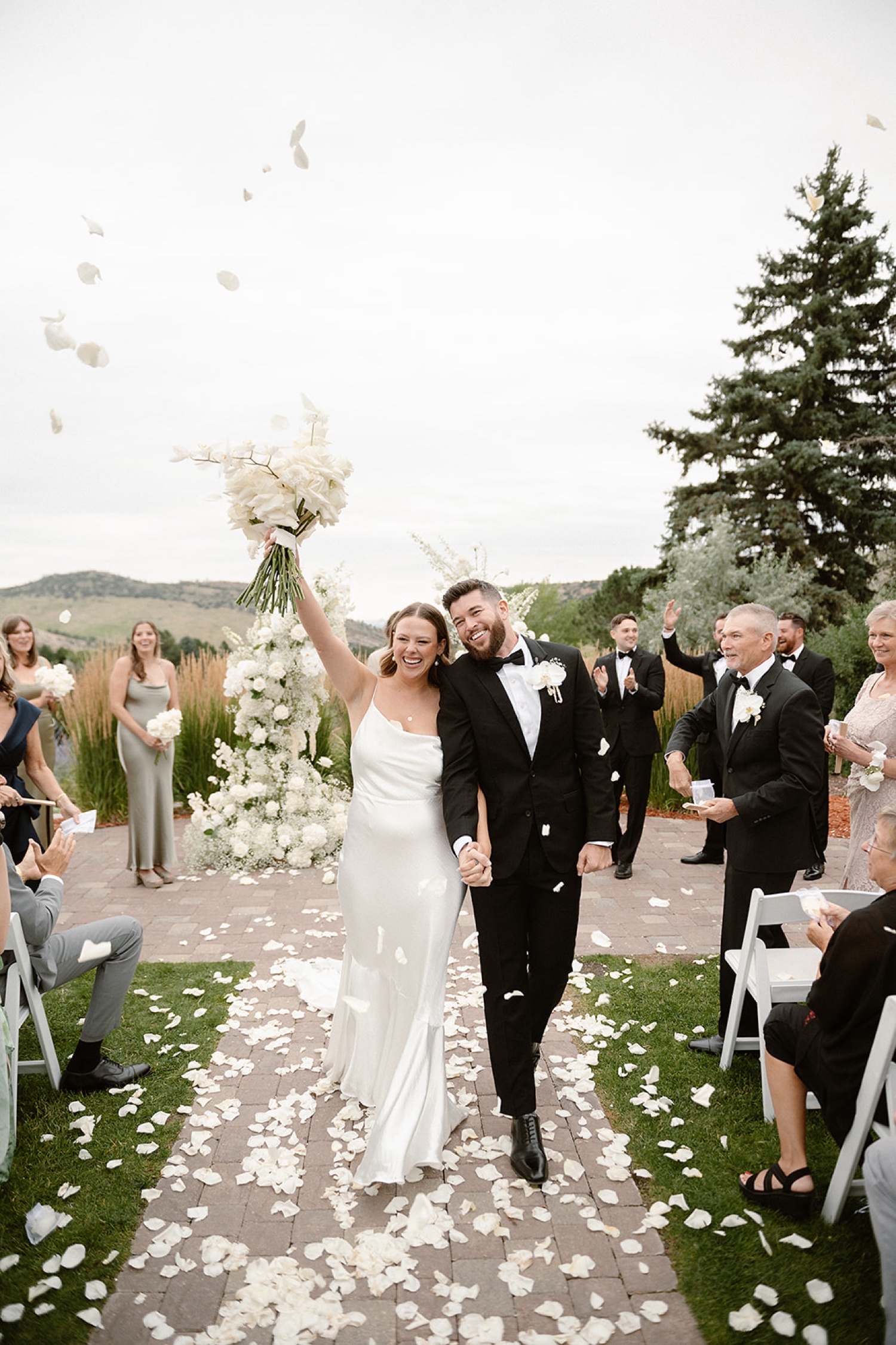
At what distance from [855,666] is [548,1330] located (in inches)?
446

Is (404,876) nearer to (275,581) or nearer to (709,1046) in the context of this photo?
(275,581)

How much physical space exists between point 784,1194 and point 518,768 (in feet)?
5.83

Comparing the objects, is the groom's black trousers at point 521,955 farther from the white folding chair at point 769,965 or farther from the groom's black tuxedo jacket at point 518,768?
the white folding chair at point 769,965

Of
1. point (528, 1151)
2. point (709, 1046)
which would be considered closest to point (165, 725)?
point (528, 1151)

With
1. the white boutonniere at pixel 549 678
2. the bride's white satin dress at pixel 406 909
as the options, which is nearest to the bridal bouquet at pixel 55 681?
the bride's white satin dress at pixel 406 909

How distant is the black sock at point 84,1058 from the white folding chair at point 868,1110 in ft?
10.3

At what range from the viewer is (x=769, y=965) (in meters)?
3.65

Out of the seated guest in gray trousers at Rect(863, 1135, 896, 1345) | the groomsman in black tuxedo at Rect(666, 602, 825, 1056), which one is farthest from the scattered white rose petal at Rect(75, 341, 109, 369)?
the seated guest in gray trousers at Rect(863, 1135, 896, 1345)

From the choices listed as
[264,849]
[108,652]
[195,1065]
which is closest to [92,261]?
[195,1065]

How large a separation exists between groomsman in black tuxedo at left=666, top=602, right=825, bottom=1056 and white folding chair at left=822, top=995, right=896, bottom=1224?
1101mm

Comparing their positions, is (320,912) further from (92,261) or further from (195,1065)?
(92,261)

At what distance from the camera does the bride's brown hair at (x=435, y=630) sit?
3.23 metres

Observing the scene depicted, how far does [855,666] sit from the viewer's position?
38.6ft

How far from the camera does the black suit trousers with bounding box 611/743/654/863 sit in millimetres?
7008
